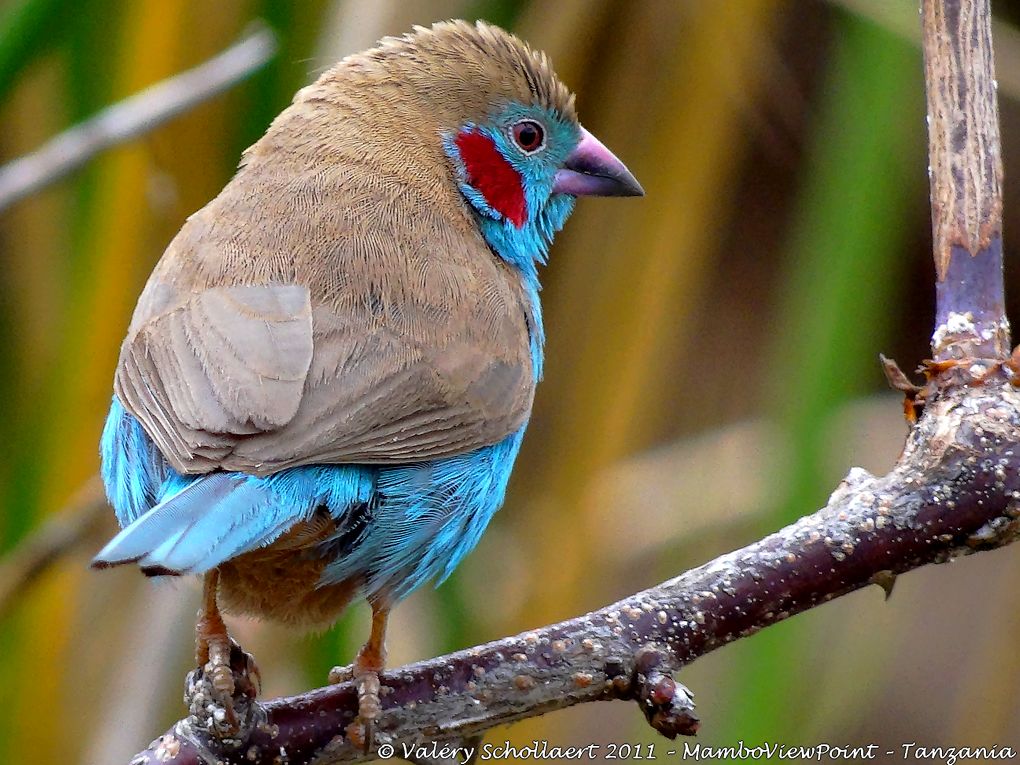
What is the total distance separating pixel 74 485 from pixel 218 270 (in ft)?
3.91

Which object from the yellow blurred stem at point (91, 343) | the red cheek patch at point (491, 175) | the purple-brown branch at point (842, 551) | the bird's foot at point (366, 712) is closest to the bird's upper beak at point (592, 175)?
the red cheek patch at point (491, 175)

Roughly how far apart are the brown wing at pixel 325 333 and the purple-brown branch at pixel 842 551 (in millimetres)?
460

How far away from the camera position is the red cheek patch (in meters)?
3.61

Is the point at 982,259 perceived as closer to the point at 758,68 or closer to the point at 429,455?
the point at 429,455

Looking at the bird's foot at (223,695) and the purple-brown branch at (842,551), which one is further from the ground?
the purple-brown branch at (842,551)

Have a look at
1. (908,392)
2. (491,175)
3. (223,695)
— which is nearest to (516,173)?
(491,175)

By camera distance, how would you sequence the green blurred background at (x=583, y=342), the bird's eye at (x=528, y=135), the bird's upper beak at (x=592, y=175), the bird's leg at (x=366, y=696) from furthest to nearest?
1. the bird's upper beak at (x=592, y=175)
2. the bird's eye at (x=528, y=135)
3. the green blurred background at (x=583, y=342)
4. the bird's leg at (x=366, y=696)

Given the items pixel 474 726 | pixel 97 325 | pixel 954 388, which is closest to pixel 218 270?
pixel 97 325

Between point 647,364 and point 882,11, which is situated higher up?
point 882,11

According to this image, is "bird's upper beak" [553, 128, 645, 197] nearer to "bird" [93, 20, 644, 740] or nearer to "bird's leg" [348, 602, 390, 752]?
"bird" [93, 20, 644, 740]

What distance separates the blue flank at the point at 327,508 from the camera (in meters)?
2.32

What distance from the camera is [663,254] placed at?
4301mm

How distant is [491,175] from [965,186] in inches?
53.7

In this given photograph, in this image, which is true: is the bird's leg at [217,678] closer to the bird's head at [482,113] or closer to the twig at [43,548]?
the twig at [43,548]
